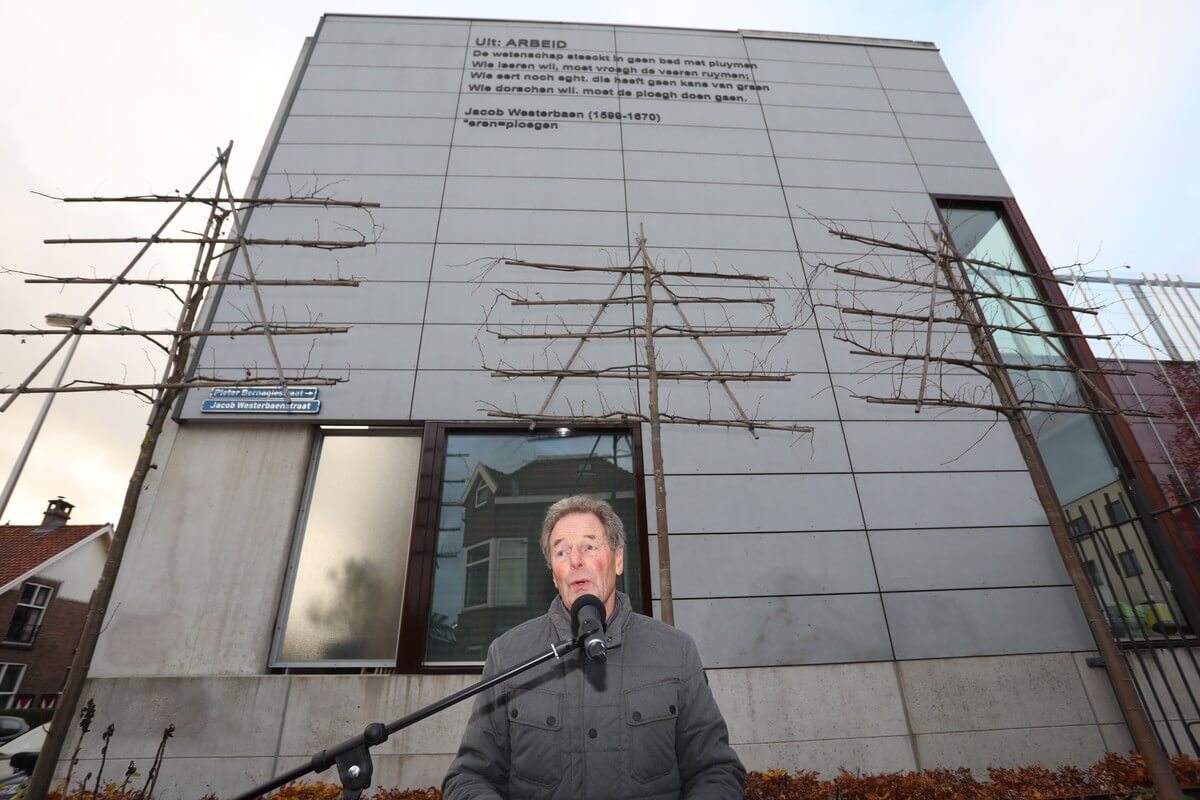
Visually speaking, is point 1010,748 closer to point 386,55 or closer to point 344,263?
point 344,263

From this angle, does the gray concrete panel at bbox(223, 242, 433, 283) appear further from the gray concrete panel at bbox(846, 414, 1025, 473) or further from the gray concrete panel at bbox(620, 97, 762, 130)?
the gray concrete panel at bbox(846, 414, 1025, 473)

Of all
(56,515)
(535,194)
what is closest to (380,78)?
(535,194)

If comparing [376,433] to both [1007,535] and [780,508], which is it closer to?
[780,508]

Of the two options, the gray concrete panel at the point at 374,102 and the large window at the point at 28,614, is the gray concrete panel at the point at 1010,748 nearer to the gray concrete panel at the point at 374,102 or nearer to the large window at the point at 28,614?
the gray concrete panel at the point at 374,102

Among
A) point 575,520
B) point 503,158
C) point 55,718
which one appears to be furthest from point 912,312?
point 55,718

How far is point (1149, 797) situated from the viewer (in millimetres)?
5391

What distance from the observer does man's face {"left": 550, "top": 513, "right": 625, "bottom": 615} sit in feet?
8.70

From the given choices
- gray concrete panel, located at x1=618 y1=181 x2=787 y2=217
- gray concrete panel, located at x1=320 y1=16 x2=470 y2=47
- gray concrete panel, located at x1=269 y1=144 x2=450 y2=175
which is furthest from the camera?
gray concrete panel, located at x1=320 y1=16 x2=470 y2=47

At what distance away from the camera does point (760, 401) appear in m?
8.35

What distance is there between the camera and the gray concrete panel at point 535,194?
978cm

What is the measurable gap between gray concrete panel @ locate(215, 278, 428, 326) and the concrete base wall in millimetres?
5065

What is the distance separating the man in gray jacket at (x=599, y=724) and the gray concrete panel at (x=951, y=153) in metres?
12.3

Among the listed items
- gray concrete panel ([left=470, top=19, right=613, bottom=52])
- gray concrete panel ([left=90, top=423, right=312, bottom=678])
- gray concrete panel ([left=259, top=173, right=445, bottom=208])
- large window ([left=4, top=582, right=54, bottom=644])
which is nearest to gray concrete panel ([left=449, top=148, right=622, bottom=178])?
gray concrete panel ([left=259, top=173, right=445, bottom=208])

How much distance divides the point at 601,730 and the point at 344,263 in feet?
29.0
